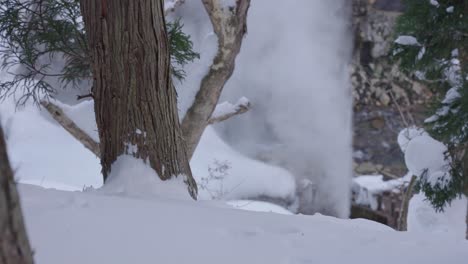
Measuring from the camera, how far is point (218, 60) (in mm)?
4590

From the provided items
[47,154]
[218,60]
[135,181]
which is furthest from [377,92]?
[135,181]

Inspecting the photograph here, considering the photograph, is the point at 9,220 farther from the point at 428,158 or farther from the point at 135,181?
the point at 428,158

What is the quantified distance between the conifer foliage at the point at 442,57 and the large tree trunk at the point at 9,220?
11.9 ft

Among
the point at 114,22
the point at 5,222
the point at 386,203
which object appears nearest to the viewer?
the point at 5,222

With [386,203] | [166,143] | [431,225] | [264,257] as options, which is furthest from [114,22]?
[386,203]

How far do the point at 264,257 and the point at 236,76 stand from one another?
7.84 m

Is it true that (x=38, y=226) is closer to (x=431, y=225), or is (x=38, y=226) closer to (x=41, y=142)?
(x=431, y=225)

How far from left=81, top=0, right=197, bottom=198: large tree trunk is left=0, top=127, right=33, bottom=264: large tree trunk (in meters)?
1.63

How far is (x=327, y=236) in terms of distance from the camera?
2.20 m

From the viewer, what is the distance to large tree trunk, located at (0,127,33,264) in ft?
2.99

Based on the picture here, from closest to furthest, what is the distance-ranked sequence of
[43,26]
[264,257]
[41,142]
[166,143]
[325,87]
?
[264,257] < [166,143] < [43,26] < [41,142] < [325,87]

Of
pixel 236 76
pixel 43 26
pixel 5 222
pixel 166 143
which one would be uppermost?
pixel 236 76

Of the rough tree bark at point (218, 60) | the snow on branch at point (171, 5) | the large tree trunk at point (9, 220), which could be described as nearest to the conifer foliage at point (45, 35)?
the rough tree bark at point (218, 60)

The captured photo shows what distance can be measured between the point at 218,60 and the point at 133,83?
81.8 inches
